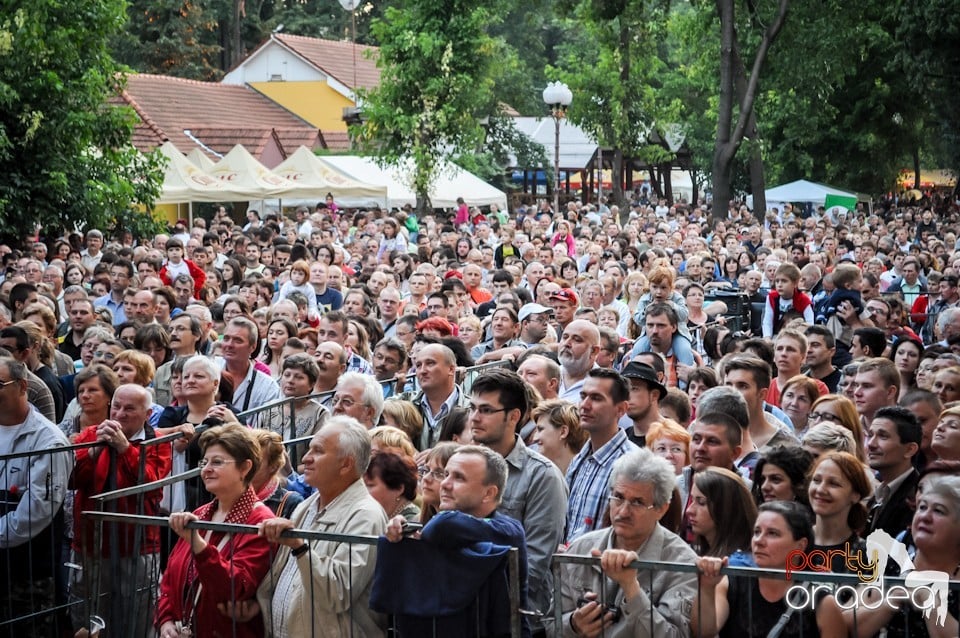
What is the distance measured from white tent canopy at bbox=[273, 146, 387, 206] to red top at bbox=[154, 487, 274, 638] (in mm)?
Result: 27654

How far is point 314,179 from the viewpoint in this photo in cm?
3456

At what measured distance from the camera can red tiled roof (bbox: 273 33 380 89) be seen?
56719 mm

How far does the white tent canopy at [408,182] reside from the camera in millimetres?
37531

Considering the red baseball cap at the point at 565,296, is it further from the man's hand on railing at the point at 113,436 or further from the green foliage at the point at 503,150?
the green foliage at the point at 503,150

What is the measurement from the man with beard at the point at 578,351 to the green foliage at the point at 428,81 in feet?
84.7

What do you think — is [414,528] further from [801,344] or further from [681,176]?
[681,176]

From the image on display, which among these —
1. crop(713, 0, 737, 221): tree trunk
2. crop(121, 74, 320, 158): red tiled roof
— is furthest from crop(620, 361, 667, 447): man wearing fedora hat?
crop(121, 74, 320, 158): red tiled roof

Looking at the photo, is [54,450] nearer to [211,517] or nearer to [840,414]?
[211,517]

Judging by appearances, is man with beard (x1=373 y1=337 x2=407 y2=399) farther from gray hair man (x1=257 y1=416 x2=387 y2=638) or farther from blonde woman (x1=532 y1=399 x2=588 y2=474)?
gray hair man (x1=257 y1=416 x2=387 y2=638)

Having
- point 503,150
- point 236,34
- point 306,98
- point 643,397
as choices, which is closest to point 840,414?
point 643,397

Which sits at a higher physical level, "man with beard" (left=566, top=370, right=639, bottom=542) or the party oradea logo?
"man with beard" (left=566, top=370, right=639, bottom=542)

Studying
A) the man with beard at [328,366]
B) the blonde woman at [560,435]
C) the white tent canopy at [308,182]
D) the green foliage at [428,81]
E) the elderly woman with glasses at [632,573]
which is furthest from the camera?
the green foliage at [428,81]

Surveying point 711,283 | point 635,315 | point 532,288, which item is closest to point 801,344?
point 635,315

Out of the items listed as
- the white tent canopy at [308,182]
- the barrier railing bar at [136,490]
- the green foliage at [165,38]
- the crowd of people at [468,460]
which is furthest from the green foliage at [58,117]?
the green foliage at [165,38]
